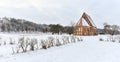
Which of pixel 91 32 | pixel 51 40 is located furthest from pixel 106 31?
pixel 51 40

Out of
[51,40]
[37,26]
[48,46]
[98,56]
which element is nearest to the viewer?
[98,56]

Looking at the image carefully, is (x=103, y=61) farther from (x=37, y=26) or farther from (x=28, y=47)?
(x=37, y=26)

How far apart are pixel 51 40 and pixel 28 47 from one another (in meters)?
2.34

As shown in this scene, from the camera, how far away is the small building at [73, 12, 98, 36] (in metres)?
50.0

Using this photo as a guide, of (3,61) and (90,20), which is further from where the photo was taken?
(90,20)

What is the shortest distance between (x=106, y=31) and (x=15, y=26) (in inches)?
2581

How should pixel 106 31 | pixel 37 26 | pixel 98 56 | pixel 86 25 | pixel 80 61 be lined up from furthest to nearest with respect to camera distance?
pixel 37 26 → pixel 106 31 → pixel 86 25 → pixel 98 56 → pixel 80 61

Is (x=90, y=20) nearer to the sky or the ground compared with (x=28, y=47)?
nearer to the sky

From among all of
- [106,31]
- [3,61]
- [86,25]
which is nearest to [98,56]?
[3,61]

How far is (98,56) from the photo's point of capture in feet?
41.8

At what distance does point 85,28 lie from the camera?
50.5 meters

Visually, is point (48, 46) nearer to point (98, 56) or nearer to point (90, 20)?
point (98, 56)

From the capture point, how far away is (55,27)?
216 feet

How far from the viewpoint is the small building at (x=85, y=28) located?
50.0 m
